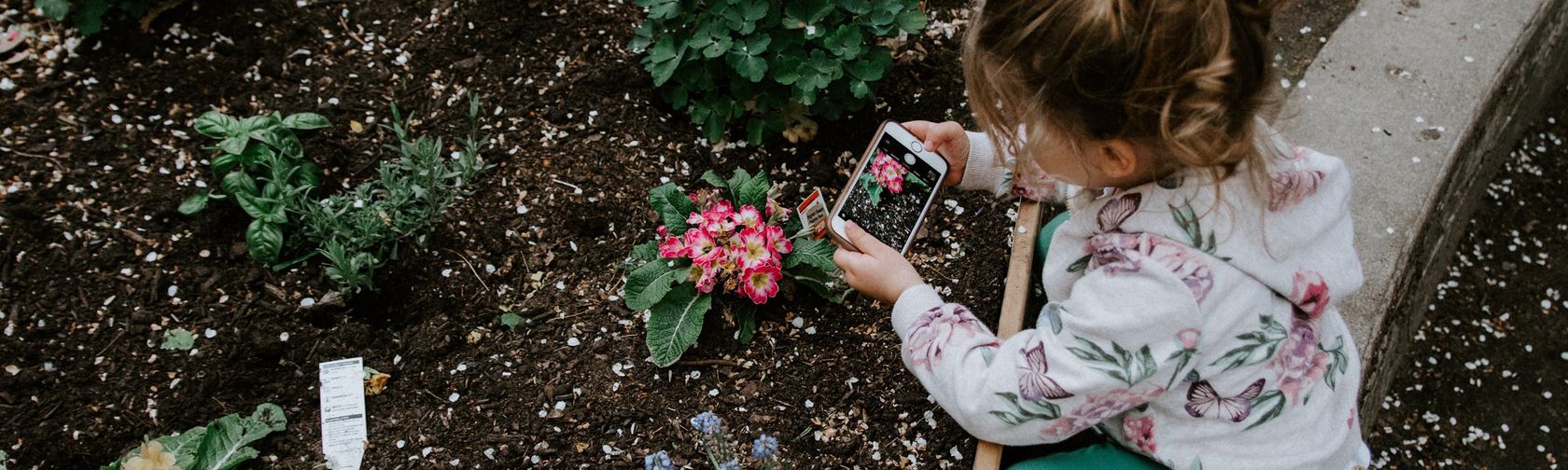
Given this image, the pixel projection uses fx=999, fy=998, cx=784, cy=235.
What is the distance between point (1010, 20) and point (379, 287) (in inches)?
63.2

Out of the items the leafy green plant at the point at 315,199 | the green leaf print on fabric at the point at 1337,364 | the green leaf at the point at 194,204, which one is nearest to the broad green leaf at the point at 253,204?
the leafy green plant at the point at 315,199

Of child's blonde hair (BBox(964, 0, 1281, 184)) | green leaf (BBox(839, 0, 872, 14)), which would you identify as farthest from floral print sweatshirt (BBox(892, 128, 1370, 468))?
green leaf (BBox(839, 0, 872, 14))

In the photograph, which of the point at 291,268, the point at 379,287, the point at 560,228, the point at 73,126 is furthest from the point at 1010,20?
the point at 73,126

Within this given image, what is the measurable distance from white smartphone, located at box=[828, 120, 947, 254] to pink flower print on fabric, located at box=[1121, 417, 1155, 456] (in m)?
0.57

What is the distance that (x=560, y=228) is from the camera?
8.05 ft

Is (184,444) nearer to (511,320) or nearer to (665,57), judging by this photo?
(511,320)

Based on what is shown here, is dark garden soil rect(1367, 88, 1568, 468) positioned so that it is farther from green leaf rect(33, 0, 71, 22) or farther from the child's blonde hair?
green leaf rect(33, 0, 71, 22)

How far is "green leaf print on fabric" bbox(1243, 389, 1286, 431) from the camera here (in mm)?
1637

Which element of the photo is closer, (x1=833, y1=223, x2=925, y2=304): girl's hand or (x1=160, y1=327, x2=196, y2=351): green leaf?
(x1=833, y1=223, x2=925, y2=304): girl's hand

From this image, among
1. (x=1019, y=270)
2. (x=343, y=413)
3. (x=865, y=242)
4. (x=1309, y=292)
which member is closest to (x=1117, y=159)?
(x=1309, y=292)

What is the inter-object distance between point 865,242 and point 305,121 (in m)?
1.40

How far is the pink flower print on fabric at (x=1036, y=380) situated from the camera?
62.7 inches

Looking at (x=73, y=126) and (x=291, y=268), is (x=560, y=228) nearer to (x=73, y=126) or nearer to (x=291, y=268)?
(x=291, y=268)

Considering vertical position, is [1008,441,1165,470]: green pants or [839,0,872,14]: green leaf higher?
[839,0,872,14]: green leaf
